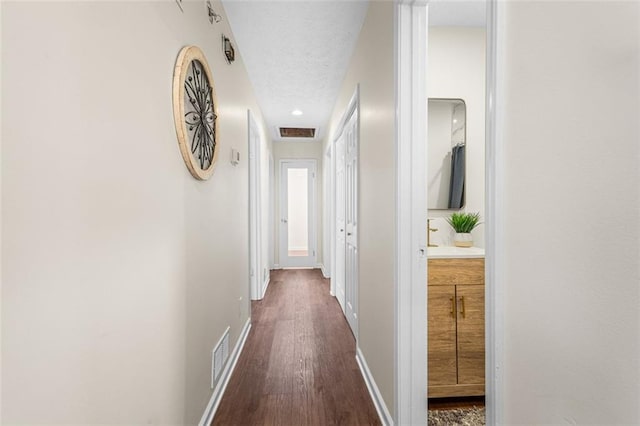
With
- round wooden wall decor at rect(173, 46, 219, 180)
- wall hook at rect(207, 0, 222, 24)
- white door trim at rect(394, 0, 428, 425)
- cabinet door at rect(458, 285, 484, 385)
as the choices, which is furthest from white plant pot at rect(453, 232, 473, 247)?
wall hook at rect(207, 0, 222, 24)

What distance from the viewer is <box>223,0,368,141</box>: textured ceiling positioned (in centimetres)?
208

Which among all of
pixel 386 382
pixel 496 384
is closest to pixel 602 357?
pixel 496 384

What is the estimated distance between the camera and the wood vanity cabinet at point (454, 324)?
178 cm

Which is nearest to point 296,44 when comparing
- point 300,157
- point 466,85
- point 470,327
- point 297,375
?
point 466,85

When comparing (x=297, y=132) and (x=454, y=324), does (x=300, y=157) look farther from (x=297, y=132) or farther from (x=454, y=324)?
(x=454, y=324)

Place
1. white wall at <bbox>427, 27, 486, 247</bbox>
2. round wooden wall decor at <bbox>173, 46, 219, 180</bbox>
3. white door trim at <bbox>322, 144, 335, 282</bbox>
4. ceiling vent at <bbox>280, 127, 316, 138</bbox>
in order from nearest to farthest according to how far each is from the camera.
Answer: round wooden wall decor at <bbox>173, 46, 219, 180</bbox> → white wall at <bbox>427, 27, 486, 247</bbox> → white door trim at <bbox>322, 144, 335, 282</bbox> → ceiling vent at <bbox>280, 127, 316, 138</bbox>

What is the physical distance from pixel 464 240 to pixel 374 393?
114 centimetres

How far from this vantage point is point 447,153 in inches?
90.5

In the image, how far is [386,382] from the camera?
1.66 metres

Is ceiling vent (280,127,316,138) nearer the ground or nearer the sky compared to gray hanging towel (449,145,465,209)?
nearer the sky

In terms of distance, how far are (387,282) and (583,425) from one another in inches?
45.6

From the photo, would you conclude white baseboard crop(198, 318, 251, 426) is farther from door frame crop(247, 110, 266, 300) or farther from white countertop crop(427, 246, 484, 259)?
white countertop crop(427, 246, 484, 259)

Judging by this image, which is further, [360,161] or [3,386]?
[360,161]

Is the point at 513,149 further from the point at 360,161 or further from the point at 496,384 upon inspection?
the point at 360,161
